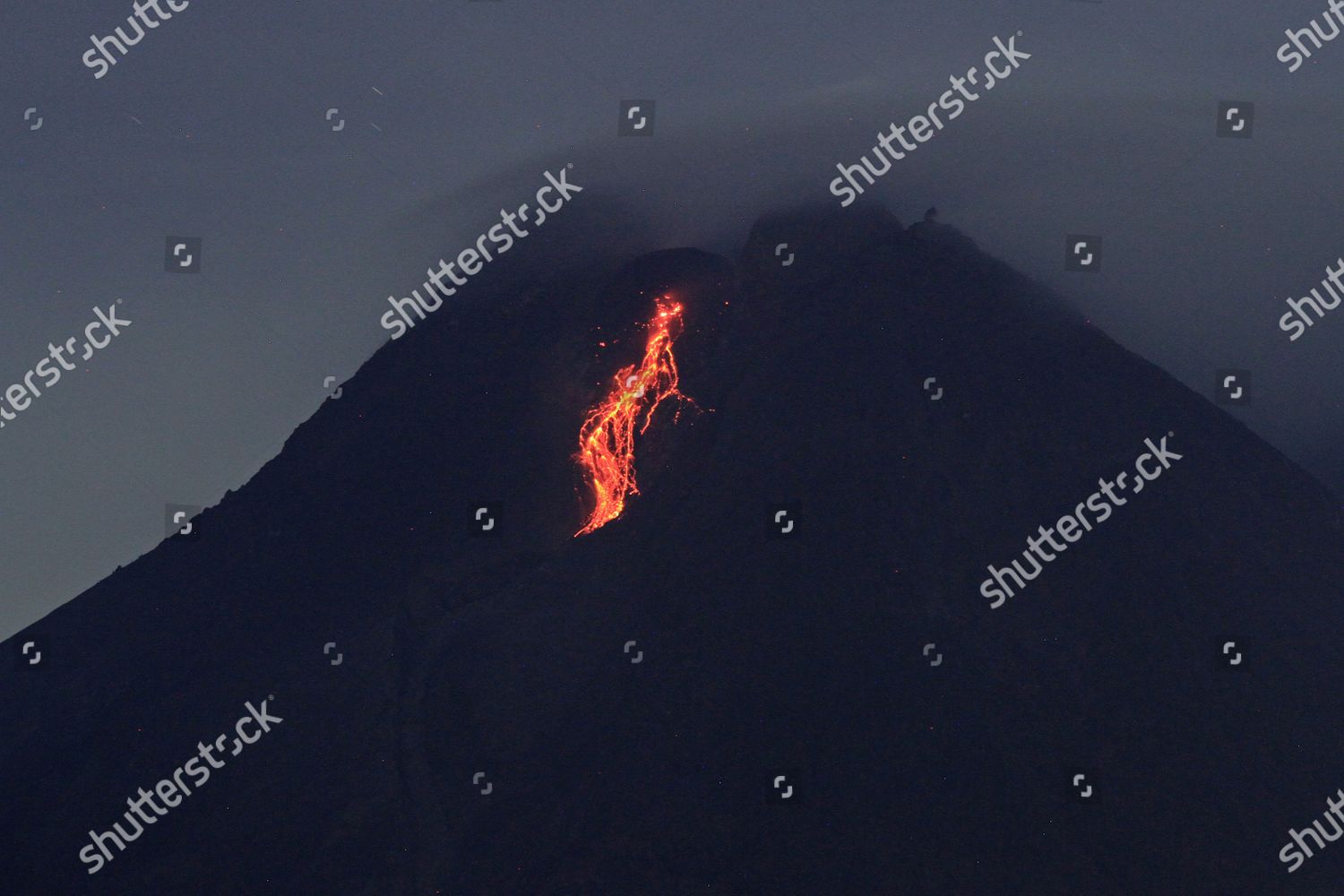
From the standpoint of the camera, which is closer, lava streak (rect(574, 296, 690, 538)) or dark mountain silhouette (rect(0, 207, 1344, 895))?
dark mountain silhouette (rect(0, 207, 1344, 895))

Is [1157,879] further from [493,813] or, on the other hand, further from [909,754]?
[493,813]

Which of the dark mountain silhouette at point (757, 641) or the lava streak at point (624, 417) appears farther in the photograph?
the lava streak at point (624, 417)

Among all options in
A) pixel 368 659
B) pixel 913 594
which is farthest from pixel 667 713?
pixel 368 659

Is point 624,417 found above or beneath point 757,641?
above

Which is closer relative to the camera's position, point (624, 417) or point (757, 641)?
point (757, 641)
